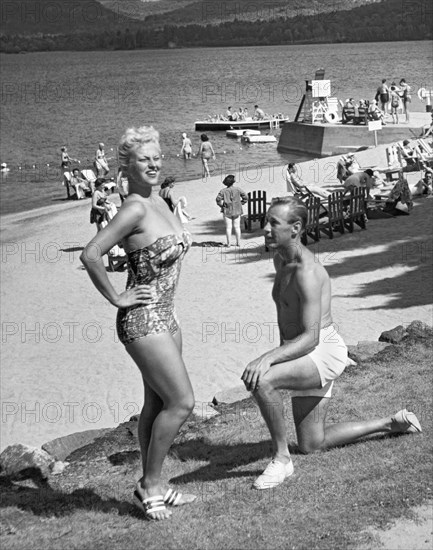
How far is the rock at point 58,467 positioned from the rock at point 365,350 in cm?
324

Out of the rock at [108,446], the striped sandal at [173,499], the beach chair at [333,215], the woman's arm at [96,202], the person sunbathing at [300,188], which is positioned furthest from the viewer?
the person sunbathing at [300,188]

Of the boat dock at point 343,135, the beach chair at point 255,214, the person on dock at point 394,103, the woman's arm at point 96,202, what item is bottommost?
the boat dock at point 343,135

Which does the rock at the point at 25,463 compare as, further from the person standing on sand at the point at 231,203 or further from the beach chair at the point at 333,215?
the beach chair at the point at 333,215

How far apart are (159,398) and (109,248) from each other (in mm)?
915

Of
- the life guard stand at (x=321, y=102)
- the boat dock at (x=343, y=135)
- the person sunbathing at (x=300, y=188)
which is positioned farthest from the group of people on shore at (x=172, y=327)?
the life guard stand at (x=321, y=102)

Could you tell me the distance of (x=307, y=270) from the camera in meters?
5.68

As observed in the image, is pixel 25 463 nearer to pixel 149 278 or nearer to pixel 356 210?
pixel 149 278

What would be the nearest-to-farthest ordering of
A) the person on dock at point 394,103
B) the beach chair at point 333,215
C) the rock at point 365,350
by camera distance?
the rock at point 365,350
the beach chair at point 333,215
the person on dock at point 394,103

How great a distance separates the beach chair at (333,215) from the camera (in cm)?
1925

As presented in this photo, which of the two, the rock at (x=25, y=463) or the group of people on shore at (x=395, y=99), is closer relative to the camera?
the rock at (x=25, y=463)

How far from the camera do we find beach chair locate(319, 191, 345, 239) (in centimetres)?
1925

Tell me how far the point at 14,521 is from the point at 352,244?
13.6 meters

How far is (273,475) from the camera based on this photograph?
5789 mm

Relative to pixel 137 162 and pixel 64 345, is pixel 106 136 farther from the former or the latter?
pixel 137 162
